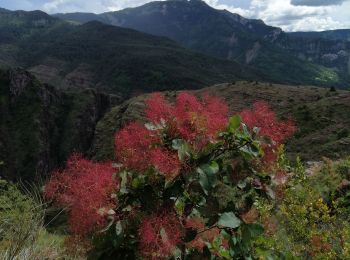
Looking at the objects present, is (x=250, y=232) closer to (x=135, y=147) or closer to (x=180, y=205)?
(x=180, y=205)

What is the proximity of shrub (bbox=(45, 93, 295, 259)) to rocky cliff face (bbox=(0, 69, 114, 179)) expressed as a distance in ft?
388

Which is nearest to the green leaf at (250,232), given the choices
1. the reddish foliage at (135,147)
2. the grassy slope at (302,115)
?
the reddish foliage at (135,147)

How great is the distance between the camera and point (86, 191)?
4.91 m

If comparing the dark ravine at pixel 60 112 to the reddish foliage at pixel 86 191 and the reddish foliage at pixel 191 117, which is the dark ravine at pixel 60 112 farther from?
the reddish foliage at pixel 86 191

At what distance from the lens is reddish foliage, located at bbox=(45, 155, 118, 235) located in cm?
474

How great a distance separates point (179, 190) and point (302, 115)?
180 ft

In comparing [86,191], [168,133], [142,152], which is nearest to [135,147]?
[142,152]

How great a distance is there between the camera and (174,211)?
4.59m

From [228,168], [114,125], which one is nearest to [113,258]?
[228,168]

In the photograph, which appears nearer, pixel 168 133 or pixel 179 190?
pixel 179 190

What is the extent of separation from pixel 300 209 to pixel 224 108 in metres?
2.93

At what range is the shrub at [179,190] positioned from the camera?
434 centimetres

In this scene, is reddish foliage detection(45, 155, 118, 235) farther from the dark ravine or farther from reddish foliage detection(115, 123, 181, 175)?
the dark ravine

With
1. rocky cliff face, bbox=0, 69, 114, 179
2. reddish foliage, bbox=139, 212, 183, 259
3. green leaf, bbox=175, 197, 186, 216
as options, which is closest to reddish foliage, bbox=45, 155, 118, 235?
reddish foliage, bbox=139, 212, 183, 259
